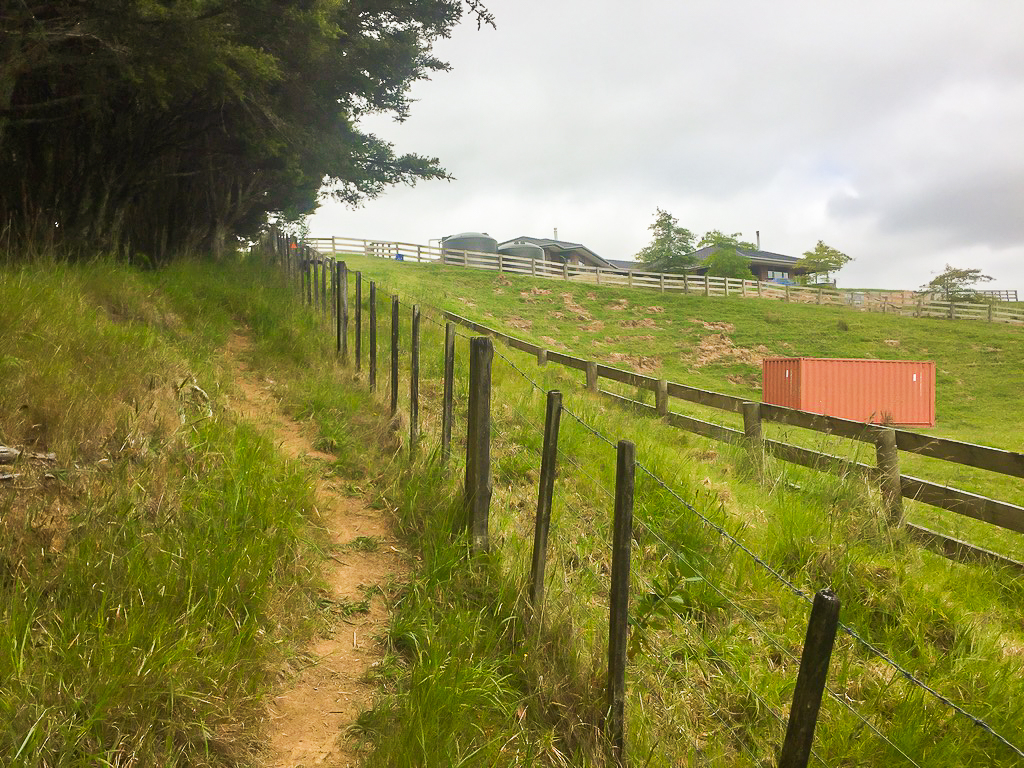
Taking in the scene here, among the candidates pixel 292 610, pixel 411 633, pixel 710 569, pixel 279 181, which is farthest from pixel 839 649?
pixel 279 181

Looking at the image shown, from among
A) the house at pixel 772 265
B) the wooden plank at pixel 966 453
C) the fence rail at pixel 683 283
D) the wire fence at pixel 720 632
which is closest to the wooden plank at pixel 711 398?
the wooden plank at pixel 966 453

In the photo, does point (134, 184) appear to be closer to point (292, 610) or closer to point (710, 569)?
point (292, 610)

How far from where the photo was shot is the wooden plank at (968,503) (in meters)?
5.15

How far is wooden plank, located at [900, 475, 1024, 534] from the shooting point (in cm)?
515

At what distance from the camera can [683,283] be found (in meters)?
39.8

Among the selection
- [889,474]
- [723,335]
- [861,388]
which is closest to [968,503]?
[889,474]

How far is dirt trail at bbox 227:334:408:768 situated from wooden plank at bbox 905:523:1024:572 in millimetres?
4203

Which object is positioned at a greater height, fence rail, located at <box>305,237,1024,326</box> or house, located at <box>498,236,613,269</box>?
house, located at <box>498,236,613,269</box>

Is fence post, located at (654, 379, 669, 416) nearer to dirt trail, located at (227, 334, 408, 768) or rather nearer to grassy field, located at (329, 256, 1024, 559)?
dirt trail, located at (227, 334, 408, 768)

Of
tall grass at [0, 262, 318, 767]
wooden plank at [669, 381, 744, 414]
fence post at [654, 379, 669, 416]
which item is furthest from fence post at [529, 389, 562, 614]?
fence post at [654, 379, 669, 416]

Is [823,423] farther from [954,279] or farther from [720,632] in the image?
[954,279]

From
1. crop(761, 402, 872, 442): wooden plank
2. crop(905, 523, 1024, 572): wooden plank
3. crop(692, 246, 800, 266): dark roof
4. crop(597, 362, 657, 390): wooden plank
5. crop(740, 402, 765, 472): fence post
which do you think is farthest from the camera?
crop(692, 246, 800, 266): dark roof

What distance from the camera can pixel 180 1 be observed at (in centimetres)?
635

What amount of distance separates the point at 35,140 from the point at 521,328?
18.9m
